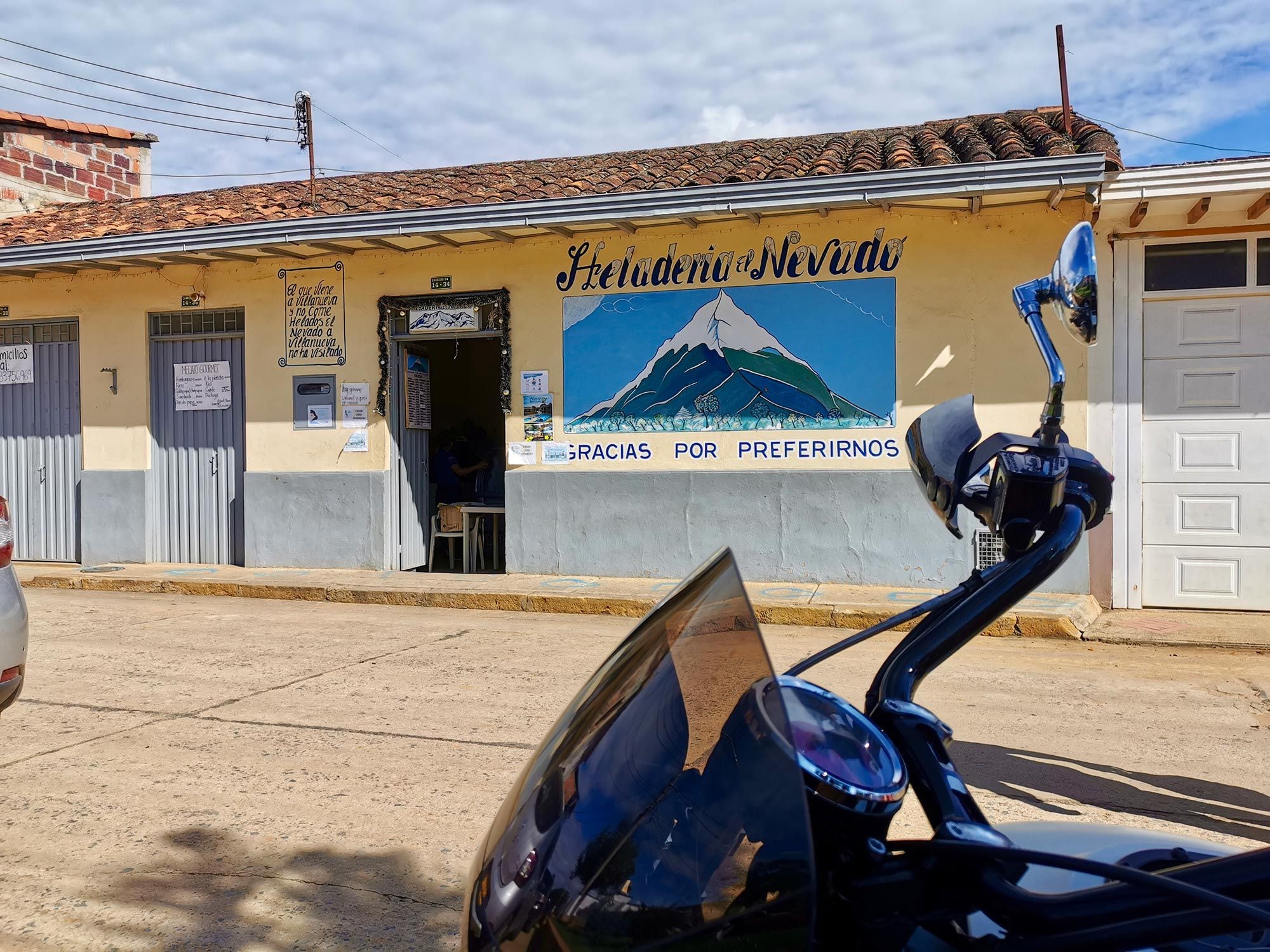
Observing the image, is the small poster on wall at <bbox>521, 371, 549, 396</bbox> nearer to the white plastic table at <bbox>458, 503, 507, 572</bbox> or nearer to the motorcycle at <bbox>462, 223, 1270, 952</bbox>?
the white plastic table at <bbox>458, 503, 507, 572</bbox>

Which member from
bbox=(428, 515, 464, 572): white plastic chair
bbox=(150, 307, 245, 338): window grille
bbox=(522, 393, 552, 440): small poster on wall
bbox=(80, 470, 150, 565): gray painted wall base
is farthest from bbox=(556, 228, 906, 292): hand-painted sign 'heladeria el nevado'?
bbox=(80, 470, 150, 565): gray painted wall base

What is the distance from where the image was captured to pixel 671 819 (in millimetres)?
1230

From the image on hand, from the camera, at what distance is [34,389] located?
12086 mm

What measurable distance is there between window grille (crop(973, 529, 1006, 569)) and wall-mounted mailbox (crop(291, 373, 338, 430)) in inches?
259

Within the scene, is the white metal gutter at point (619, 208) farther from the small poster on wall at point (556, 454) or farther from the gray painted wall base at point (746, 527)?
the gray painted wall base at point (746, 527)

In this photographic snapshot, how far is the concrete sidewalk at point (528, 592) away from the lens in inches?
321

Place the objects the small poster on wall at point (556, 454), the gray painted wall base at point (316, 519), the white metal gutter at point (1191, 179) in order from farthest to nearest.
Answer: the gray painted wall base at point (316, 519) → the small poster on wall at point (556, 454) → the white metal gutter at point (1191, 179)

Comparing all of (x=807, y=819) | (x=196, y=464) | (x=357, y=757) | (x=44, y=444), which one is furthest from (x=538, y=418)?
(x=807, y=819)

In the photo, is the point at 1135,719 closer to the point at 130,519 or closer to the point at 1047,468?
the point at 1047,468

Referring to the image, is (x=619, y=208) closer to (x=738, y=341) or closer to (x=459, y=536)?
(x=738, y=341)

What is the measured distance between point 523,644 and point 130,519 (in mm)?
6424

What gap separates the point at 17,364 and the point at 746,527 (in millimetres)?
8893

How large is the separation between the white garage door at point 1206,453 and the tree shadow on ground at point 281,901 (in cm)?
750

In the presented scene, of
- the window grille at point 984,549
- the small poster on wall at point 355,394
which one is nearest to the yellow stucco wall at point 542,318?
the small poster on wall at point 355,394
